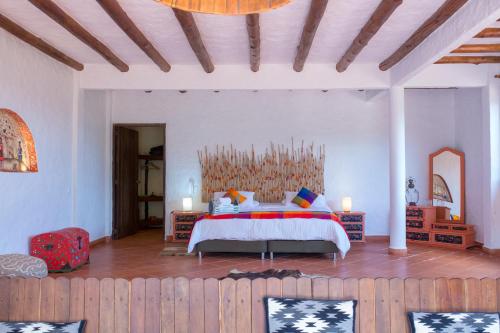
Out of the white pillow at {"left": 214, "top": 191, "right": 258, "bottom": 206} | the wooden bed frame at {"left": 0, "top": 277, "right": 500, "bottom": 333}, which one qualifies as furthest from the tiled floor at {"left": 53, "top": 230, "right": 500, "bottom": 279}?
the wooden bed frame at {"left": 0, "top": 277, "right": 500, "bottom": 333}

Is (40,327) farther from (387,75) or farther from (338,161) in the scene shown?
(338,161)

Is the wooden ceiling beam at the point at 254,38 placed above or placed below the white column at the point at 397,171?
above

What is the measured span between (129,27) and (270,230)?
10.7 ft

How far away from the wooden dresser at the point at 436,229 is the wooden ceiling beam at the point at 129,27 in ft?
16.5

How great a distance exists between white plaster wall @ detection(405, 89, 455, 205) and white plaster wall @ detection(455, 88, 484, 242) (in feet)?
0.72

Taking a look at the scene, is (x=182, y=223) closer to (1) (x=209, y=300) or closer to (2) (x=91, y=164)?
Answer: (2) (x=91, y=164)

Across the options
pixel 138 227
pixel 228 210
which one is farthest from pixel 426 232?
pixel 138 227

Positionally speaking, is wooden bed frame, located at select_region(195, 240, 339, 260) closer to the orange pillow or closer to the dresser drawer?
the orange pillow

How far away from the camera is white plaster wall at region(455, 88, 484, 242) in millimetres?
7312

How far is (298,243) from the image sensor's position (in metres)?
6.26

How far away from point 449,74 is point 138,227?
7111 mm

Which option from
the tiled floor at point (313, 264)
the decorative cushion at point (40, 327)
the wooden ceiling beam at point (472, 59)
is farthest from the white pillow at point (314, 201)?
the decorative cushion at point (40, 327)

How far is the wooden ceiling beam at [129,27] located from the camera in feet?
13.6

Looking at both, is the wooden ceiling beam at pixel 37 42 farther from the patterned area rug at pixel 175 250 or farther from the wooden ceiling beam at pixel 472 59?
the wooden ceiling beam at pixel 472 59
